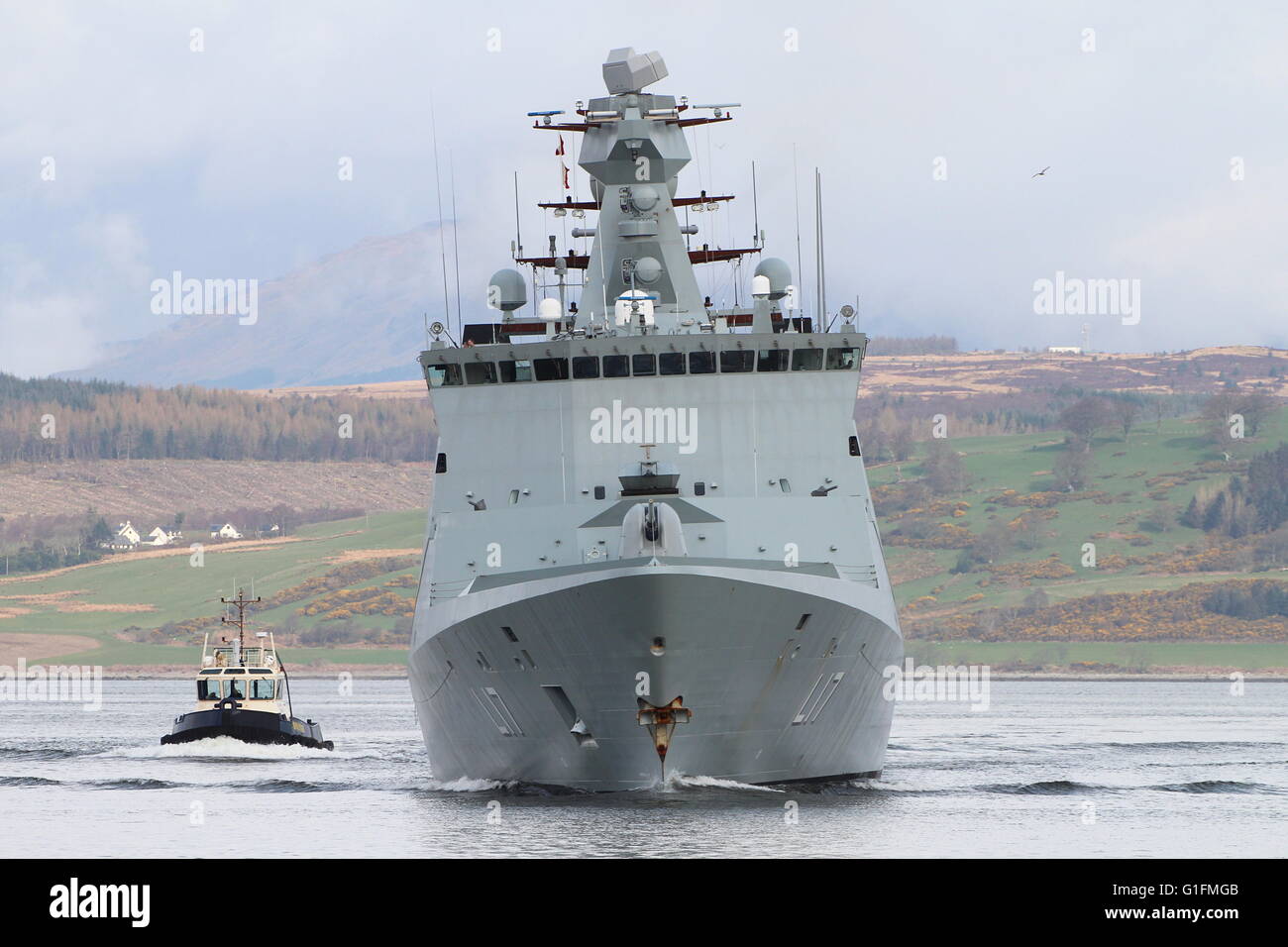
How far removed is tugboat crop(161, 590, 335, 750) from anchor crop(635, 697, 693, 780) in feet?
74.3

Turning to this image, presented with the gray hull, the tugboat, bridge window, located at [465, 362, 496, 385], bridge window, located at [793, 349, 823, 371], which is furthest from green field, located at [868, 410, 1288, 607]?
the gray hull

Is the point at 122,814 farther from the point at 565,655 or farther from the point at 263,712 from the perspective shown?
the point at 263,712

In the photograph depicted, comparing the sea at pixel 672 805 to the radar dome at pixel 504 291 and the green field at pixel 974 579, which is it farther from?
the green field at pixel 974 579

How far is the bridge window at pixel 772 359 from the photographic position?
35531 millimetres

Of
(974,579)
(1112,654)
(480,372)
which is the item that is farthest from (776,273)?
(974,579)

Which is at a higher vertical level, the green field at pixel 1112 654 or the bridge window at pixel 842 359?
the bridge window at pixel 842 359

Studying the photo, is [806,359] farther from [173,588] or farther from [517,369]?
[173,588]

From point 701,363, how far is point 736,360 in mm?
655

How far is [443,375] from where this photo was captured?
A: 36.7 meters

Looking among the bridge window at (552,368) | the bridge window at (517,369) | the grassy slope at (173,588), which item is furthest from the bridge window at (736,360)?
the grassy slope at (173,588)

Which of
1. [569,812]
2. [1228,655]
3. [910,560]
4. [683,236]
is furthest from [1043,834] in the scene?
[910,560]

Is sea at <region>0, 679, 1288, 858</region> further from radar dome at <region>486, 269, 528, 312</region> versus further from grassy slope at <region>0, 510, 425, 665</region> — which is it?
grassy slope at <region>0, 510, 425, 665</region>

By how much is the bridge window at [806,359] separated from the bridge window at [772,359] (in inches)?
9.3
